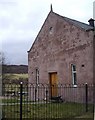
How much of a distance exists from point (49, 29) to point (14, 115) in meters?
13.8

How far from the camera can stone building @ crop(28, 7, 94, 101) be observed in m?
19.6

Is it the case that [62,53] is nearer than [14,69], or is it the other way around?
[62,53]

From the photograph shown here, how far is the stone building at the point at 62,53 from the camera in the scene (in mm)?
19641

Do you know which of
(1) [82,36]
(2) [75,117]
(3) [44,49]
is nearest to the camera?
(2) [75,117]

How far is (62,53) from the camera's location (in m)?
22.4

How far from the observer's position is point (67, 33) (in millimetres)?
22078

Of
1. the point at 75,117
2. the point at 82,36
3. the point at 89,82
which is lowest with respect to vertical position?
the point at 75,117

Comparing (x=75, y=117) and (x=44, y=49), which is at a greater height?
(x=44, y=49)

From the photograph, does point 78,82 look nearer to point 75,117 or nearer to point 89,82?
point 89,82

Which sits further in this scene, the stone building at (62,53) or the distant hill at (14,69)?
the distant hill at (14,69)

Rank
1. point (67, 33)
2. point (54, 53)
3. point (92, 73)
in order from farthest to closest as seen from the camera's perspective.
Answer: point (54, 53), point (67, 33), point (92, 73)

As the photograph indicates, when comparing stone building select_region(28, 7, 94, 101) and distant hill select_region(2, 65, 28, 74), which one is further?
distant hill select_region(2, 65, 28, 74)

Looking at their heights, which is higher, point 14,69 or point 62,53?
point 62,53

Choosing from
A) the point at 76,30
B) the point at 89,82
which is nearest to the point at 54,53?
the point at 76,30
